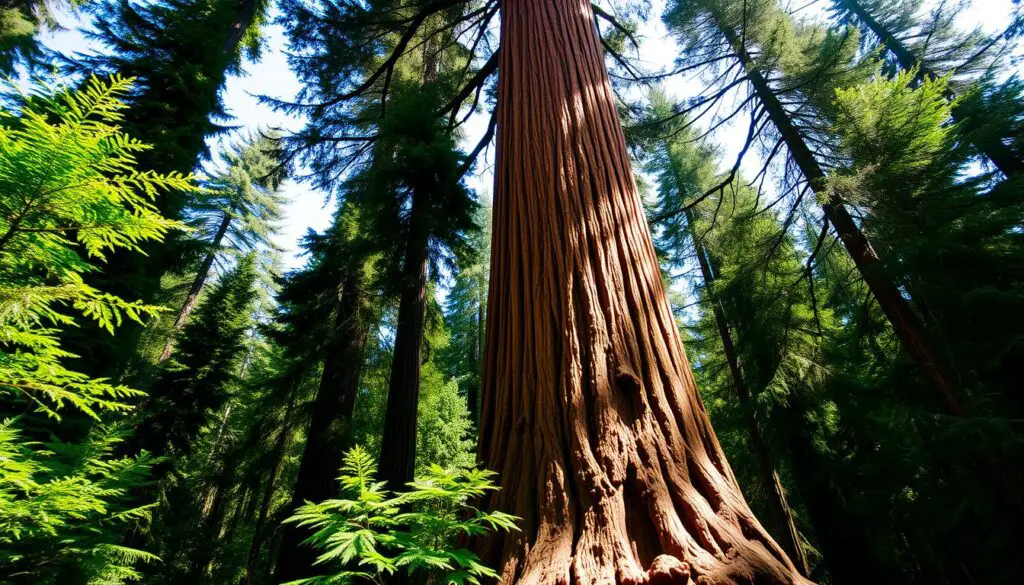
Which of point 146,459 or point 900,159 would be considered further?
point 900,159

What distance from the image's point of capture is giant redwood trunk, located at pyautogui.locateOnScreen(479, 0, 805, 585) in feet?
4.38

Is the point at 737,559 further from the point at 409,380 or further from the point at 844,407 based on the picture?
the point at 844,407

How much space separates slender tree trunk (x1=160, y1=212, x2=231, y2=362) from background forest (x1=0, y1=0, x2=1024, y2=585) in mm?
3725

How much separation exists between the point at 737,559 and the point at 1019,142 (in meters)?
8.59

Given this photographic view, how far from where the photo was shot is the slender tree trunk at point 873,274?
13.7 ft

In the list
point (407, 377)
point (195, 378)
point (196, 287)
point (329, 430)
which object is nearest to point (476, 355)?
point (196, 287)

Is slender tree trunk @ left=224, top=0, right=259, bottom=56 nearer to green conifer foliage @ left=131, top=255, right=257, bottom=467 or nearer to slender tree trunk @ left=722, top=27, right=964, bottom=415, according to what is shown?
green conifer foliage @ left=131, top=255, right=257, bottom=467

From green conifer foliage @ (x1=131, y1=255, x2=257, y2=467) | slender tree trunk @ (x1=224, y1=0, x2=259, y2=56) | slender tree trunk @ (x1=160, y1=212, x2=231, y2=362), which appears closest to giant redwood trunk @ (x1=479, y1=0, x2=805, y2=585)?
slender tree trunk @ (x1=224, y1=0, x2=259, y2=56)

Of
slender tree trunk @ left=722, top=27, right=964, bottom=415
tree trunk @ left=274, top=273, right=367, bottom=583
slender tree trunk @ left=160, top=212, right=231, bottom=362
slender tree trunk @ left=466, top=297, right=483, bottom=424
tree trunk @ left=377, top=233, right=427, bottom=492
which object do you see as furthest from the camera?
slender tree trunk @ left=466, top=297, right=483, bottom=424

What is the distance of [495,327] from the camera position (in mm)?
2248

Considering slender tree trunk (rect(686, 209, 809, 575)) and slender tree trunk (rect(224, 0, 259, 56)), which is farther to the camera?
slender tree trunk (rect(224, 0, 259, 56))

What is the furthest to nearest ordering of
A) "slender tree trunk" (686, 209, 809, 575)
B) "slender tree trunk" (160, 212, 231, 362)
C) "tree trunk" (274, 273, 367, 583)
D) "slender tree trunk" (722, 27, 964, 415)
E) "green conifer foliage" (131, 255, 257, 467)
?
"slender tree trunk" (160, 212, 231, 362)
"green conifer foliage" (131, 255, 257, 467)
"slender tree trunk" (686, 209, 809, 575)
"tree trunk" (274, 273, 367, 583)
"slender tree trunk" (722, 27, 964, 415)

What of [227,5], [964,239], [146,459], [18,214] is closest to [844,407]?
[964,239]

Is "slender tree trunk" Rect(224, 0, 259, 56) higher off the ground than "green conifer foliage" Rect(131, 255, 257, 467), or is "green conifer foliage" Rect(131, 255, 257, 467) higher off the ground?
"slender tree trunk" Rect(224, 0, 259, 56)
